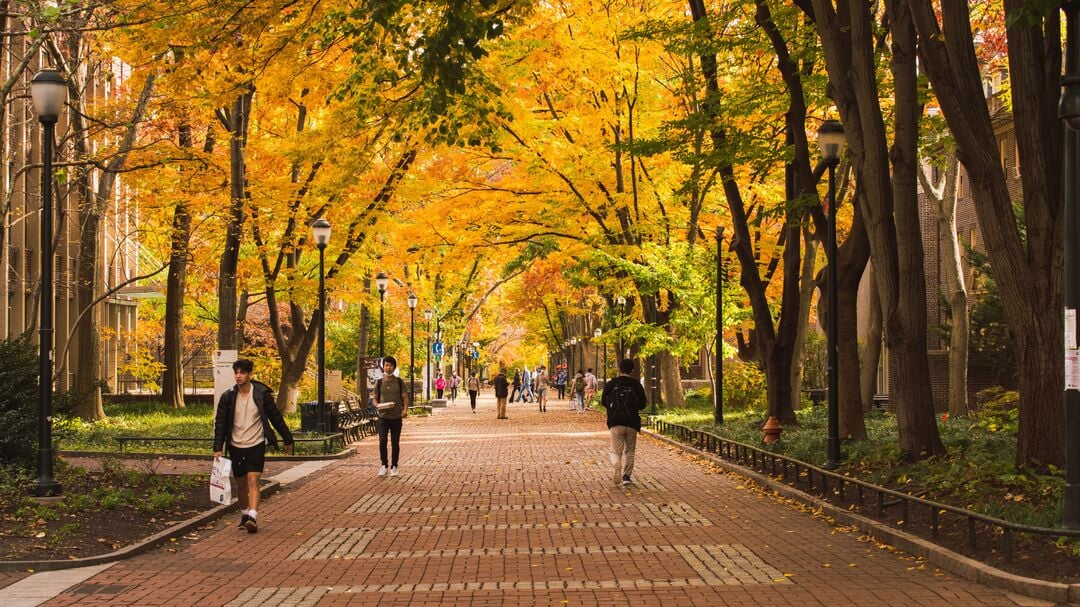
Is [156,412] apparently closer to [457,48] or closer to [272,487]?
[272,487]

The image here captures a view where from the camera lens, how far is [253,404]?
44.8 ft

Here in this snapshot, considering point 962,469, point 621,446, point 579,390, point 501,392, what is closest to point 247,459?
point 621,446

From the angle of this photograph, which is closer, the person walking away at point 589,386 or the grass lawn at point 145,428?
the grass lawn at point 145,428

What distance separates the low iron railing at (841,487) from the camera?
10.1 metres

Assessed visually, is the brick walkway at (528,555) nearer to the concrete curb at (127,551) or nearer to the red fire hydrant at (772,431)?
the concrete curb at (127,551)

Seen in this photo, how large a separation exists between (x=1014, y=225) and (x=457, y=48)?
6.86 m

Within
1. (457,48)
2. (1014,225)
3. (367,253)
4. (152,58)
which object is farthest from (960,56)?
(367,253)

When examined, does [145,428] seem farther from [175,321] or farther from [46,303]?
[46,303]

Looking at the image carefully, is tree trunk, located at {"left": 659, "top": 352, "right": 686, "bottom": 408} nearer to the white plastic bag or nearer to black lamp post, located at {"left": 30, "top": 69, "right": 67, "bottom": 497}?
black lamp post, located at {"left": 30, "top": 69, "right": 67, "bottom": 497}

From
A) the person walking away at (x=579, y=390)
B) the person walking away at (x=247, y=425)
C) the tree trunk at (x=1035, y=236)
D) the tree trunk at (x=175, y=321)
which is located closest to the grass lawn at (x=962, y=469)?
the tree trunk at (x=1035, y=236)

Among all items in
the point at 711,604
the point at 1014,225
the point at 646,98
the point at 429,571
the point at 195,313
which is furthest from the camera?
the point at 195,313

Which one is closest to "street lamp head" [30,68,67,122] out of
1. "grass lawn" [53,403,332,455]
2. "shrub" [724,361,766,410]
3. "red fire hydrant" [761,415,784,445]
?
"grass lawn" [53,403,332,455]

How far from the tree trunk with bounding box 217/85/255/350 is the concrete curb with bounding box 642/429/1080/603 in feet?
43.0

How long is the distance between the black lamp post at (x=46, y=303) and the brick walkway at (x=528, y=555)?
1910 millimetres
